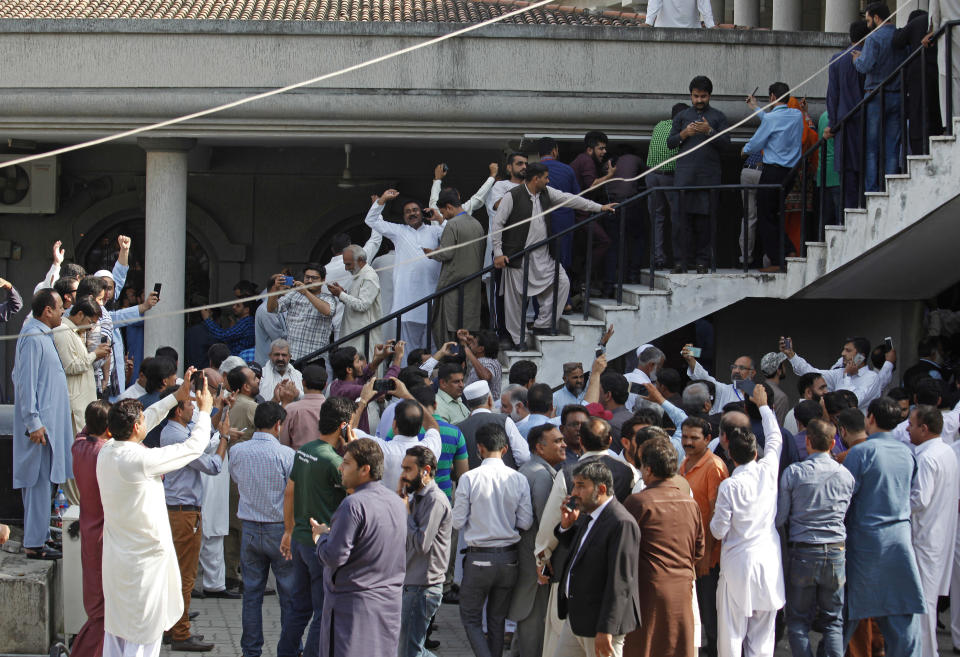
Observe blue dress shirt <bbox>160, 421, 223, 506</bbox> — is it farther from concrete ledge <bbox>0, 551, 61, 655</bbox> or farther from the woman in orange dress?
the woman in orange dress

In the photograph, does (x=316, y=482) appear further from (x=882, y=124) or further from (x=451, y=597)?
(x=882, y=124)

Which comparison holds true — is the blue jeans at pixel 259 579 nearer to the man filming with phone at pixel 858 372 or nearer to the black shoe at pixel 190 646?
the black shoe at pixel 190 646

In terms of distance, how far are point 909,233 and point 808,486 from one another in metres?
3.87

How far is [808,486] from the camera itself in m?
7.29

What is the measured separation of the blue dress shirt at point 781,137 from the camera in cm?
1131

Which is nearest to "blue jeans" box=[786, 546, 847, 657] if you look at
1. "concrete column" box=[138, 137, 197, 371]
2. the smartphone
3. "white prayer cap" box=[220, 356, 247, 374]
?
the smartphone

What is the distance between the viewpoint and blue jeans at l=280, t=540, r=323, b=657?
7301mm

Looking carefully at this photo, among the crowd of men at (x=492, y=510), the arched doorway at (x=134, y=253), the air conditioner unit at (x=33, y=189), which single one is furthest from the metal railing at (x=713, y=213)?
the air conditioner unit at (x=33, y=189)

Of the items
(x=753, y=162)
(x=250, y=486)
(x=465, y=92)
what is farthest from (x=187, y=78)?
(x=250, y=486)

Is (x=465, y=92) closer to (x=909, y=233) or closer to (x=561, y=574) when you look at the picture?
(x=909, y=233)

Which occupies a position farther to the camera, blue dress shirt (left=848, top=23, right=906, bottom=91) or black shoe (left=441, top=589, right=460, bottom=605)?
blue dress shirt (left=848, top=23, right=906, bottom=91)

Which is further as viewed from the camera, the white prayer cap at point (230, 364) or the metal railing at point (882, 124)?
the metal railing at point (882, 124)

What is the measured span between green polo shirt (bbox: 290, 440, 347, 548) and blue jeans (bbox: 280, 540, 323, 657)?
237 mm

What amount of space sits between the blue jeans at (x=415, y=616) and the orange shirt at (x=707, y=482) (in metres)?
1.64
